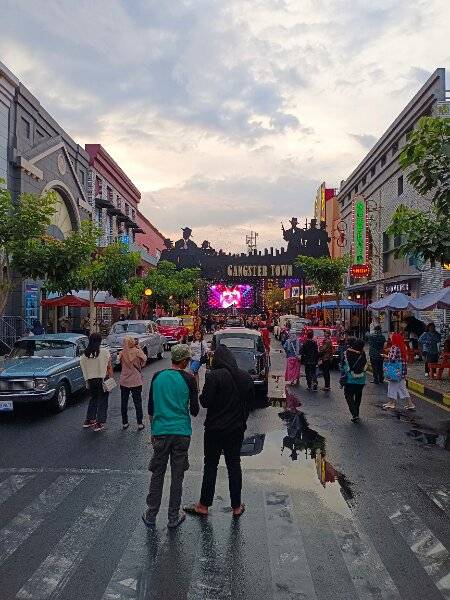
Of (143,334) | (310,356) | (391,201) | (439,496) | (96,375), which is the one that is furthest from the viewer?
(391,201)

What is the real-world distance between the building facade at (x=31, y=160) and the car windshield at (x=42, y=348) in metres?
8.82

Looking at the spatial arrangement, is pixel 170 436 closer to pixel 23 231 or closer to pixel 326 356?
pixel 326 356

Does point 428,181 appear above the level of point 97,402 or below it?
above

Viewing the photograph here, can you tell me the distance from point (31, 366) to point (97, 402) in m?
2.19

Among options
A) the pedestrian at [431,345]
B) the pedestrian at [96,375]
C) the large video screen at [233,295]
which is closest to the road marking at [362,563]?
the pedestrian at [96,375]

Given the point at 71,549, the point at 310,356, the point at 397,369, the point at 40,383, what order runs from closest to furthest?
1. the point at 71,549
2. the point at 40,383
3. the point at 397,369
4. the point at 310,356

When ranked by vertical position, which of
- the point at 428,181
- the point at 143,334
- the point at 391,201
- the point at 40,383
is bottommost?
the point at 40,383

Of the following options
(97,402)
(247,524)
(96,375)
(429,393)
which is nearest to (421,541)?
(247,524)

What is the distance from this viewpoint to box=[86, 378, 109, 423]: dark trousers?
34.4ft

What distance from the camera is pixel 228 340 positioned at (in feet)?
49.9

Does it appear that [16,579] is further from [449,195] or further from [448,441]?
[449,195]

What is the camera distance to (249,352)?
14.7 meters

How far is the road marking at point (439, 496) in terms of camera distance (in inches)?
253

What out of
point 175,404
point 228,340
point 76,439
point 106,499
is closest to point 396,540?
point 175,404
